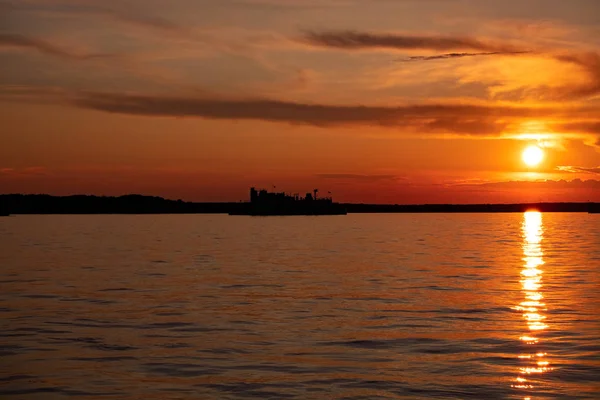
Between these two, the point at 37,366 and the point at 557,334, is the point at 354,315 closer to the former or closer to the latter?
the point at 557,334

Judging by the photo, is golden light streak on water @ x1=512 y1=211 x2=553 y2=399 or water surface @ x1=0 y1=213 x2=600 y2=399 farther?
golden light streak on water @ x1=512 y1=211 x2=553 y2=399

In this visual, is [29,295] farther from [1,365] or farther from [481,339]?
[481,339]

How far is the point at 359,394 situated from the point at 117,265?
42.6m

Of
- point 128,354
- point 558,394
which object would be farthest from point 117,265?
point 558,394

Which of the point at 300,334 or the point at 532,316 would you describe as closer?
the point at 300,334

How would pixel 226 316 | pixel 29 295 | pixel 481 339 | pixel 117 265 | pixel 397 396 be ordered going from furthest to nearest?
pixel 117 265 < pixel 29 295 < pixel 226 316 < pixel 481 339 < pixel 397 396

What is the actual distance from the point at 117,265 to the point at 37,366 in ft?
122

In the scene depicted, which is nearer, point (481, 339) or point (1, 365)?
point (1, 365)

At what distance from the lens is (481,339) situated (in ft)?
84.5

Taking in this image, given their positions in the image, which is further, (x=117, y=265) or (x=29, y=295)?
(x=117, y=265)

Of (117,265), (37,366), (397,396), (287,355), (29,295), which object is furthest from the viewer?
(117,265)

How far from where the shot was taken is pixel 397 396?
60.6 feet

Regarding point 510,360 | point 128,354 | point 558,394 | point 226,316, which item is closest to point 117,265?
point 226,316

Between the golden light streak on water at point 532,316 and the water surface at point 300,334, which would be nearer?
the water surface at point 300,334
